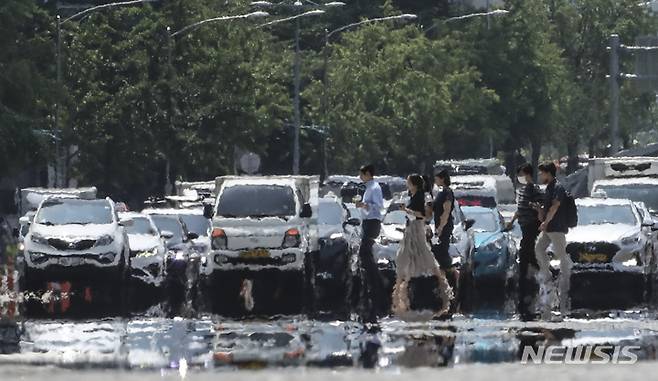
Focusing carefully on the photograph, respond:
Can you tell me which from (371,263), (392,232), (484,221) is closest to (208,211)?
(392,232)

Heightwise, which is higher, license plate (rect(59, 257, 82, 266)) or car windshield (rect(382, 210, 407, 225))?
car windshield (rect(382, 210, 407, 225))

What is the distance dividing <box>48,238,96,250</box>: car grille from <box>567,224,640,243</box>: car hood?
6.53 metres

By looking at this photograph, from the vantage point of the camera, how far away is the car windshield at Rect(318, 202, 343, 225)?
113 feet

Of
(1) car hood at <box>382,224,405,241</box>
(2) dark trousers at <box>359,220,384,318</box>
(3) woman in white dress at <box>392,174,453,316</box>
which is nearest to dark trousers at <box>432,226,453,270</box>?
(2) dark trousers at <box>359,220,384,318</box>

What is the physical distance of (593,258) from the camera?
29.8m

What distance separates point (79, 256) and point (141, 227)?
3.38 metres

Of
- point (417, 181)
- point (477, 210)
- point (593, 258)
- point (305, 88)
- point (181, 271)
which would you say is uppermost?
point (305, 88)

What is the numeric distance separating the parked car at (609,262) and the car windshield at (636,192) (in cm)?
1320

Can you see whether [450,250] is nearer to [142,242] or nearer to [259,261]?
[259,261]

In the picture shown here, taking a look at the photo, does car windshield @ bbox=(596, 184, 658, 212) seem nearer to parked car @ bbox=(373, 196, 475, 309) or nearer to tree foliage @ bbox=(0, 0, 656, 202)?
parked car @ bbox=(373, 196, 475, 309)

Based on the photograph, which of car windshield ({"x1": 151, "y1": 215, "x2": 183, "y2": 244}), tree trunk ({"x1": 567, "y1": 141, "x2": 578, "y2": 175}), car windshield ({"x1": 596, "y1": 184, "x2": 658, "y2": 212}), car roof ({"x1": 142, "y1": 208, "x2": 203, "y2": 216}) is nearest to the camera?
car windshield ({"x1": 151, "y1": 215, "x2": 183, "y2": 244})

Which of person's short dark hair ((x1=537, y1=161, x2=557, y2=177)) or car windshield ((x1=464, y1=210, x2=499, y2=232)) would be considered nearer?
person's short dark hair ((x1=537, y1=161, x2=557, y2=177))

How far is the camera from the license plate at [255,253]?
2927 cm

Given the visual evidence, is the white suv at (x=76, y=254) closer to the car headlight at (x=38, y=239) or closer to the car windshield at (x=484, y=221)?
the car headlight at (x=38, y=239)
